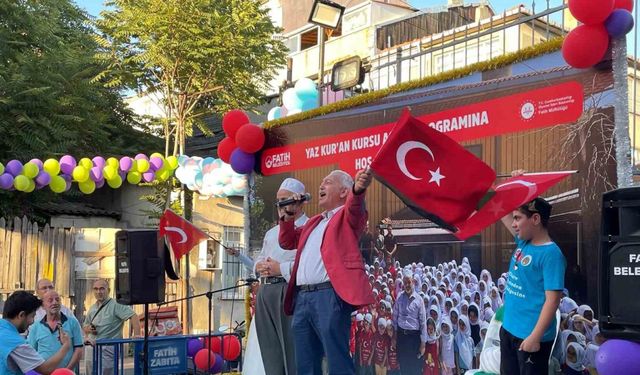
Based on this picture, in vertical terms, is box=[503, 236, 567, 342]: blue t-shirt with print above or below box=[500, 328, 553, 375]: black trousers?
above

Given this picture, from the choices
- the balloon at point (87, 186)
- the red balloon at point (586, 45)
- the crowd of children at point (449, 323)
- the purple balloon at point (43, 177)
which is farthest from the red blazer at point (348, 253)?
the balloon at point (87, 186)

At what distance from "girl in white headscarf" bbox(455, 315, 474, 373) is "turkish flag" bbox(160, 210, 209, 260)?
2671 millimetres

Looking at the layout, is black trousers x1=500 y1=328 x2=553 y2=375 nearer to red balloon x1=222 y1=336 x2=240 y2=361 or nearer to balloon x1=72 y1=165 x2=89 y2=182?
red balloon x1=222 y1=336 x2=240 y2=361

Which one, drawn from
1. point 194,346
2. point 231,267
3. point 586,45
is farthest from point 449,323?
point 231,267

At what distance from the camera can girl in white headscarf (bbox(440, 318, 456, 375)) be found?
5.53 meters

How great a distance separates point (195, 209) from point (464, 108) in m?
10.0

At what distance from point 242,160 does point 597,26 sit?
171 inches

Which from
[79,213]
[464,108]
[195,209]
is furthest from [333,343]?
[79,213]

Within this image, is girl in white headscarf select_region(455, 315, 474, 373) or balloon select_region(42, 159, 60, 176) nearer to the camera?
girl in white headscarf select_region(455, 315, 474, 373)

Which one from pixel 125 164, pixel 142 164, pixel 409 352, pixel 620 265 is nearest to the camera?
pixel 620 265

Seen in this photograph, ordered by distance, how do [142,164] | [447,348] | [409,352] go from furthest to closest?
1. [142,164]
2. [409,352]
3. [447,348]

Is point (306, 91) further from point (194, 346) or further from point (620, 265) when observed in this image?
point (620, 265)

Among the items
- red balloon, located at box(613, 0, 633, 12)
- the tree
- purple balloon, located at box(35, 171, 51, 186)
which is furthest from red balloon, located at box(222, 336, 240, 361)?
red balloon, located at box(613, 0, 633, 12)

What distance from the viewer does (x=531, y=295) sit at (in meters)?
4.11
